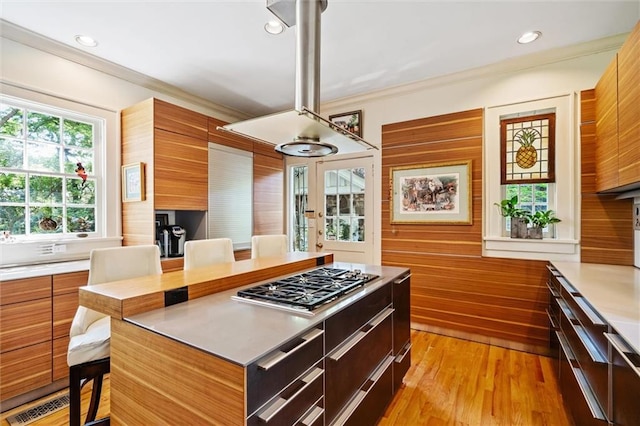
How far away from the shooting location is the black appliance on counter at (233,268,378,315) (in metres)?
1.36

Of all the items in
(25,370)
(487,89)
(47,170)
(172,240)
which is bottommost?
(25,370)

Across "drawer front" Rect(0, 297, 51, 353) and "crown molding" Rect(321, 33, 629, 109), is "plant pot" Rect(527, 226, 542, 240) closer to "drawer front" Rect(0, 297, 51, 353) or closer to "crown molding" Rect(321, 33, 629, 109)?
"crown molding" Rect(321, 33, 629, 109)

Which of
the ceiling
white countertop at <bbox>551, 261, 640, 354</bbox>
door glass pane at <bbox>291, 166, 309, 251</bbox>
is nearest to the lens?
white countertop at <bbox>551, 261, 640, 354</bbox>

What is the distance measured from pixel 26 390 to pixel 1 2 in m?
2.70

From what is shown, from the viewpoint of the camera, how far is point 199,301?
1.47 meters

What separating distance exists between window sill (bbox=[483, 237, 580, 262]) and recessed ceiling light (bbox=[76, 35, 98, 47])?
4041 mm

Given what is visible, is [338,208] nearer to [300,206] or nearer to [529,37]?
[300,206]

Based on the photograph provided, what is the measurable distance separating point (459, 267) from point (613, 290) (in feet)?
4.98

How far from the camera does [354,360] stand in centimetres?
147

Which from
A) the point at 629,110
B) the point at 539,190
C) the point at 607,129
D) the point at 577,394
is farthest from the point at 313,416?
the point at 539,190

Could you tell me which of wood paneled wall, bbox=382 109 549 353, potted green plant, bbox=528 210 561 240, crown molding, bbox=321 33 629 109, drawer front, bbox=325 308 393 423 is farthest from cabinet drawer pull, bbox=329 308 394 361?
crown molding, bbox=321 33 629 109

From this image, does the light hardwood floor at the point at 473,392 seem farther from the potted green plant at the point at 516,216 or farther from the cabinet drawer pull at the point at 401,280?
the potted green plant at the point at 516,216

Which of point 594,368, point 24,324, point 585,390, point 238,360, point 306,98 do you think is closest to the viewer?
point 238,360

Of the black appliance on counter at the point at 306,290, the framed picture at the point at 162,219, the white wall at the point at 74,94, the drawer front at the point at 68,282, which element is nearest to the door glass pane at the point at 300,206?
the framed picture at the point at 162,219
